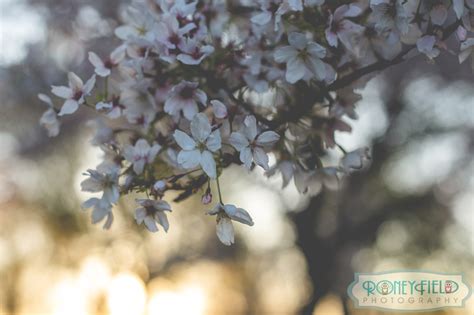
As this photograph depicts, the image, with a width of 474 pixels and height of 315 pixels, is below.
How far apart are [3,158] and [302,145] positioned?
5.67 meters

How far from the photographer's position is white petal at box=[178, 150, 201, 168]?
884 mm

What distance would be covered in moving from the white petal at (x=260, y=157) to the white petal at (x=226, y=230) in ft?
0.37

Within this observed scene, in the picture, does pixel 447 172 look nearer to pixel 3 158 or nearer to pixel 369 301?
pixel 369 301

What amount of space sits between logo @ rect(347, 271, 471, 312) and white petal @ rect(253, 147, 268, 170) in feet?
2.50

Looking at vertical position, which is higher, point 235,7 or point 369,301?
point 235,7

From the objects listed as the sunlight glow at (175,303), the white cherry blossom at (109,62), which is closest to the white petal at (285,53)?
the white cherry blossom at (109,62)

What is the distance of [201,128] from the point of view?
90 cm

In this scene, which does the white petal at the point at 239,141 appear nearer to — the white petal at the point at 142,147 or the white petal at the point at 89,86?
the white petal at the point at 142,147

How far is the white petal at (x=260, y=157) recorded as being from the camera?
0.90m

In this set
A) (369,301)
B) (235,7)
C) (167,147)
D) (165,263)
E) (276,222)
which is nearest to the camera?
(167,147)

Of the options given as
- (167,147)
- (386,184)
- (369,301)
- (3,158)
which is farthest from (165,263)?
(167,147)

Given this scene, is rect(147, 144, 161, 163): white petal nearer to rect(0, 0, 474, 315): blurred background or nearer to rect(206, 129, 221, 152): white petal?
rect(206, 129, 221, 152): white petal

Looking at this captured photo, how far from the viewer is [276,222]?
5309 mm

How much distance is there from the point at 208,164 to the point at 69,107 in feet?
1.14
